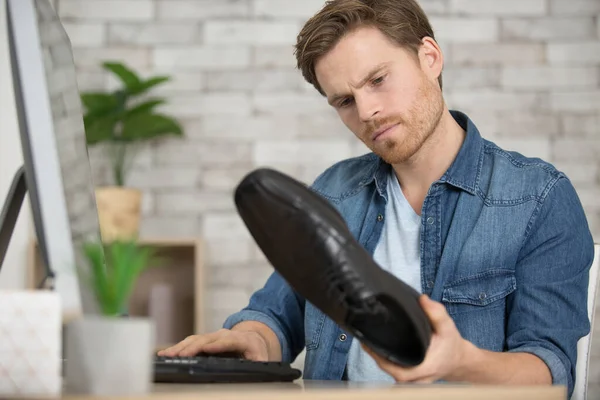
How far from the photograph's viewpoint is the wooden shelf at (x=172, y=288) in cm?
302

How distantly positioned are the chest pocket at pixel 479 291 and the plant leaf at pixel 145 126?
1937 millimetres

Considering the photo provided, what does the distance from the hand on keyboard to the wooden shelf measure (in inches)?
66.8

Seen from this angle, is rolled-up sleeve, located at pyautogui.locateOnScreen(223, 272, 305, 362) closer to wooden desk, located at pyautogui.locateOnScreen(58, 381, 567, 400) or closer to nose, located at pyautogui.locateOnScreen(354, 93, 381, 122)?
nose, located at pyautogui.locateOnScreen(354, 93, 381, 122)

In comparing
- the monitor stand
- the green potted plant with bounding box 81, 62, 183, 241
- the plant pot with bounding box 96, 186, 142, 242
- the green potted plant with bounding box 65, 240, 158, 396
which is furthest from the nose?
the green potted plant with bounding box 81, 62, 183, 241

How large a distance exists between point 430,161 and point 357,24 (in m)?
0.31

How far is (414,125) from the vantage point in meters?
1.54

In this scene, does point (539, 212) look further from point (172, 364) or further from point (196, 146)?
point (196, 146)

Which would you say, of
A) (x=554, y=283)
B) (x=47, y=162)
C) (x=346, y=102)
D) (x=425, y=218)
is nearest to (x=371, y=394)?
(x=47, y=162)

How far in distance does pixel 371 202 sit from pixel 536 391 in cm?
93

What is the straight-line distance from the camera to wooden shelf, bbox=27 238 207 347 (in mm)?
3016

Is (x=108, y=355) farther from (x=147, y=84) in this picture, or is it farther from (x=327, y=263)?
(x=147, y=84)

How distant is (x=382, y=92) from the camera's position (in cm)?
152

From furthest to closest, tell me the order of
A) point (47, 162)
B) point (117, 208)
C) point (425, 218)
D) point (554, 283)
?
point (117, 208) < point (425, 218) < point (554, 283) < point (47, 162)

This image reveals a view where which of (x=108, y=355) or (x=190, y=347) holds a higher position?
(x=108, y=355)
